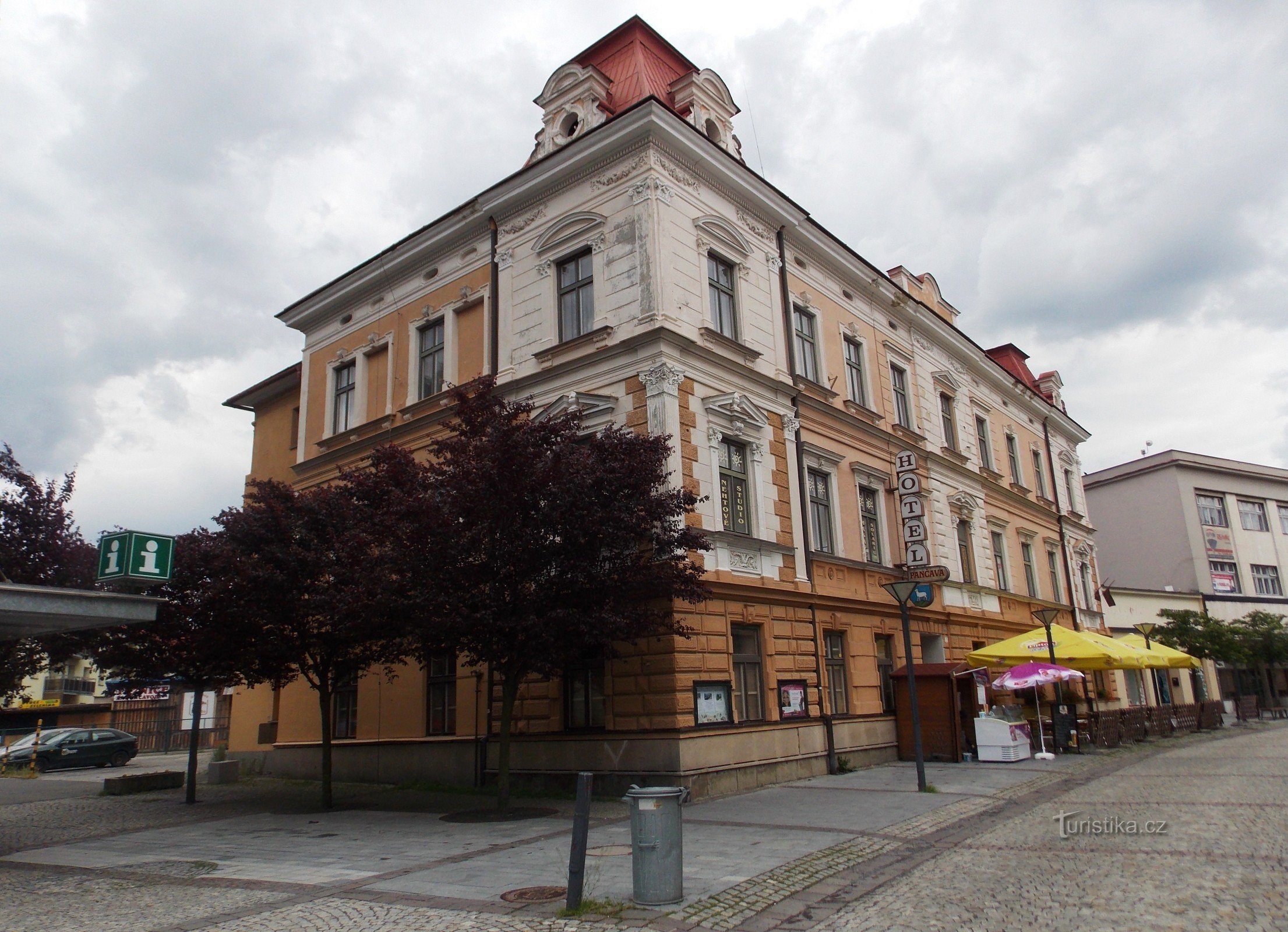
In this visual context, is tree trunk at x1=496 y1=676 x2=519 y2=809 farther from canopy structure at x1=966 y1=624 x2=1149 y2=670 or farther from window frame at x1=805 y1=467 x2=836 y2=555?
canopy structure at x1=966 y1=624 x2=1149 y2=670

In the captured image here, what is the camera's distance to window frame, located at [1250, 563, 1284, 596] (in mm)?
53250

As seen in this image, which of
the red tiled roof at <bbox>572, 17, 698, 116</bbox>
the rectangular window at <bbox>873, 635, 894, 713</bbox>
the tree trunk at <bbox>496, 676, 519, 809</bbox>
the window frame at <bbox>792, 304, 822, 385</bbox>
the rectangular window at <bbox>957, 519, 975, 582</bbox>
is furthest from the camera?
the rectangular window at <bbox>957, 519, 975, 582</bbox>

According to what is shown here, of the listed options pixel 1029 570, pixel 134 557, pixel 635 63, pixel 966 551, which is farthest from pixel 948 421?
pixel 134 557

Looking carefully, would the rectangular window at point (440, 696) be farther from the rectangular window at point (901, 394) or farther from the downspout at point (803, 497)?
the rectangular window at point (901, 394)

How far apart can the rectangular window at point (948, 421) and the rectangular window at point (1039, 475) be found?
811 cm

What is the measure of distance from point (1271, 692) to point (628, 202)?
4694 cm

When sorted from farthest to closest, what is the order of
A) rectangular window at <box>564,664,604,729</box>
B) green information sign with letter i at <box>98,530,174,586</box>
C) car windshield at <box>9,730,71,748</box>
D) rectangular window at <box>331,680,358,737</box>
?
car windshield at <box>9,730,71,748</box> < rectangular window at <box>331,680,358,737</box> < rectangular window at <box>564,664,604,729</box> < green information sign with letter i at <box>98,530,174,586</box>

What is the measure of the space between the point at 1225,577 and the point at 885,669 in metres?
40.4

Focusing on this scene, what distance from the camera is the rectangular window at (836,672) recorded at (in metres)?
19.6

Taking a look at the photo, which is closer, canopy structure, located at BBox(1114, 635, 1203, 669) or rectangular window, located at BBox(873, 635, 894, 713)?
rectangular window, located at BBox(873, 635, 894, 713)

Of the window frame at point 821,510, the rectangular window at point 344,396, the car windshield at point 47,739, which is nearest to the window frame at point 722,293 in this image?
the window frame at point 821,510

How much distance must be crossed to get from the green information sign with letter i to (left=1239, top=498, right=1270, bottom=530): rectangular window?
5831 centimetres

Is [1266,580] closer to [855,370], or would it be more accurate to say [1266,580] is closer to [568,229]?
[855,370]
